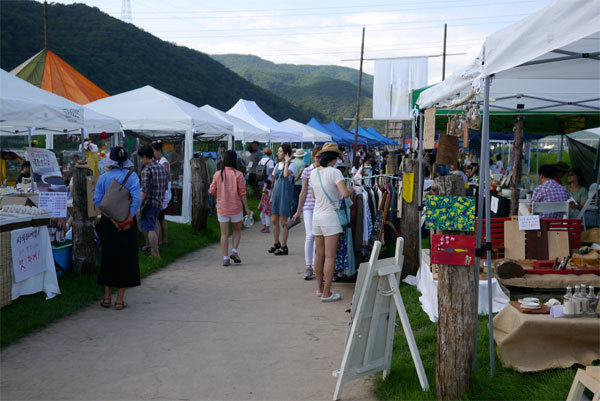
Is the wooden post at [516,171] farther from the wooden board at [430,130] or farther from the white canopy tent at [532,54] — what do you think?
the wooden board at [430,130]

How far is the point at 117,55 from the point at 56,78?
1753 inches

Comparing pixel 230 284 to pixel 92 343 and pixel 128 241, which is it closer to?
pixel 128 241

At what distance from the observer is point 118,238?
20.0 ft

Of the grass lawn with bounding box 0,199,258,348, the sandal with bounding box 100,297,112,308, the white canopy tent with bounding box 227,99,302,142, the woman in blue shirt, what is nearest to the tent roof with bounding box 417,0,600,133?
the woman in blue shirt

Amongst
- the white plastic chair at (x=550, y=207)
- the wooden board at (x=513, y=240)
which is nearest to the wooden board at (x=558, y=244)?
the wooden board at (x=513, y=240)

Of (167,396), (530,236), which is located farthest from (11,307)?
(530,236)

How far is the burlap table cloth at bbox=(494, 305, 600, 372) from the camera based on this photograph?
13.6 feet

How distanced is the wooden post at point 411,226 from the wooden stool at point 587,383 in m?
4.13

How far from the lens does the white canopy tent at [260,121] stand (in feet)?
70.5

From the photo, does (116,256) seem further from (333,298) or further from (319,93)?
(319,93)

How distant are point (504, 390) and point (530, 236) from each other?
3.39 metres

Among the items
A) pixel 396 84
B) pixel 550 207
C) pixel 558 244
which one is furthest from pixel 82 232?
pixel 396 84

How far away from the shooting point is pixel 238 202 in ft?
28.0

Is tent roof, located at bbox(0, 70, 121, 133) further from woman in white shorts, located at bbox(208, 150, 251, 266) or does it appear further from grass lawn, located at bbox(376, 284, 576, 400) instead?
grass lawn, located at bbox(376, 284, 576, 400)
